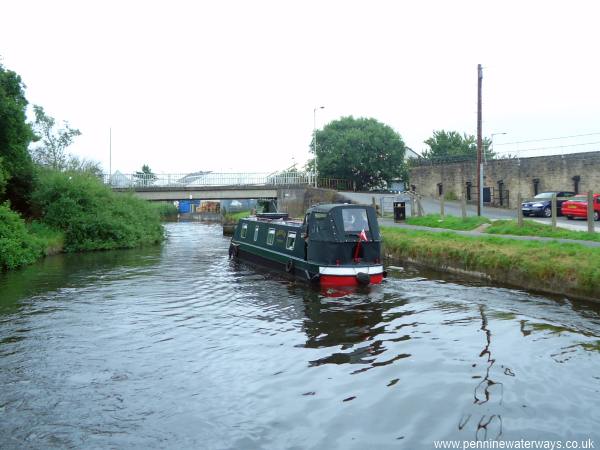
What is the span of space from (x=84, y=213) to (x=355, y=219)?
17953 millimetres

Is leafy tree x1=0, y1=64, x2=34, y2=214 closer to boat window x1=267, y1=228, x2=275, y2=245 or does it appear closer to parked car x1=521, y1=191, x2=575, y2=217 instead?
boat window x1=267, y1=228, x2=275, y2=245

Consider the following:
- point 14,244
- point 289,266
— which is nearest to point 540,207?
point 289,266

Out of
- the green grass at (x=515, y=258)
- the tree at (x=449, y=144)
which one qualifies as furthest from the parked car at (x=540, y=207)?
the tree at (x=449, y=144)

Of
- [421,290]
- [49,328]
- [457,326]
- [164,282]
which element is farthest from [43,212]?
[457,326]

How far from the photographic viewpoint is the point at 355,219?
15.7 metres

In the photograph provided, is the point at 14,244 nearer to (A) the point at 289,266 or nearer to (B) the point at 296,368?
(A) the point at 289,266

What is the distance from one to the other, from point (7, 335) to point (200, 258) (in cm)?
1346

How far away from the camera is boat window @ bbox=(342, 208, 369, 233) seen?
50.9ft

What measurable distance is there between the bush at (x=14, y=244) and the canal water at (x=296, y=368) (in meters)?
5.31

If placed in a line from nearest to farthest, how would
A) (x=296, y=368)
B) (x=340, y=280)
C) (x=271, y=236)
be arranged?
(x=296, y=368) → (x=340, y=280) → (x=271, y=236)

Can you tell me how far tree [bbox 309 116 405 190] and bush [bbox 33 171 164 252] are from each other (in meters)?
24.4

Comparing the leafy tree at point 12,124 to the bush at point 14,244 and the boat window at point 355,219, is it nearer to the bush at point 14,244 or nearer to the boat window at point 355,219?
the bush at point 14,244

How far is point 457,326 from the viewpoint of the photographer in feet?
35.1

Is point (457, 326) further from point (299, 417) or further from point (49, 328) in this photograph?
point (49, 328)
